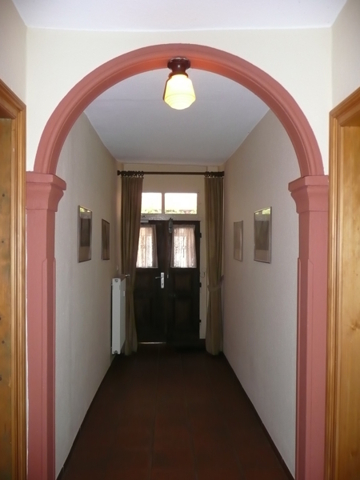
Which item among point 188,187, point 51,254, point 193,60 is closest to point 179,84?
point 193,60

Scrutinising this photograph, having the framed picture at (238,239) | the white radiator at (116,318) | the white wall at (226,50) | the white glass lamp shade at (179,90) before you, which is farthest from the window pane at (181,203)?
the white wall at (226,50)

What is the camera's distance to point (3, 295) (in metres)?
2.01

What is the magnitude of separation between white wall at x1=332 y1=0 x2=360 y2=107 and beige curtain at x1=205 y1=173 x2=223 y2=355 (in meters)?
4.01

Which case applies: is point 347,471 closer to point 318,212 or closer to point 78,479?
point 318,212

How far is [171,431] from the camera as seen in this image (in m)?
3.57

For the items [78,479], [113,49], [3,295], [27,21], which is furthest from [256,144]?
[78,479]

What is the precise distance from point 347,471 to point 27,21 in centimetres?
277

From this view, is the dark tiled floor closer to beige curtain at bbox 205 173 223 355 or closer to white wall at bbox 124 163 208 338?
beige curtain at bbox 205 173 223 355

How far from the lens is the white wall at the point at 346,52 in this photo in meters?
1.88

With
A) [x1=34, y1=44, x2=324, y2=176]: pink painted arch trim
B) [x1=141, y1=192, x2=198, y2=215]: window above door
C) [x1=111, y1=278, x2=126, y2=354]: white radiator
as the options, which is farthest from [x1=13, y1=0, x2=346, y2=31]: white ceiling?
[x1=141, y1=192, x2=198, y2=215]: window above door

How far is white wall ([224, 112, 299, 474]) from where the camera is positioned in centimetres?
287

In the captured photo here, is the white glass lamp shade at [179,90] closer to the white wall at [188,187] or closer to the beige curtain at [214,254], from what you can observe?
the beige curtain at [214,254]

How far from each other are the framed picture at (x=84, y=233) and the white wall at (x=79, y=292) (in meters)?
0.08

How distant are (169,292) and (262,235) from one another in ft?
9.87
